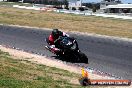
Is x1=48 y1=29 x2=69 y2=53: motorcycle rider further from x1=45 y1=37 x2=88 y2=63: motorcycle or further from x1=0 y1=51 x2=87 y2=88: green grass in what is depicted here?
x1=0 y1=51 x2=87 y2=88: green grass

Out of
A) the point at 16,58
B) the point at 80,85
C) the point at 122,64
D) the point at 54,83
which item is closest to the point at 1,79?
the point at 54,83

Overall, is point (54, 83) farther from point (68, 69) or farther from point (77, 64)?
point (77, 64)

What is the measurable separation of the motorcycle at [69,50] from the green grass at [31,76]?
8.99 ft

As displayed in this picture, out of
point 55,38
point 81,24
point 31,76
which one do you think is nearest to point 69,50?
point 55,38

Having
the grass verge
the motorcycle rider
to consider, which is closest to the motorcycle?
the motorcycle rider

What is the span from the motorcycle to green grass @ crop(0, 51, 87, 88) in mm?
2739

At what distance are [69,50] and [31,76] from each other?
5779mm

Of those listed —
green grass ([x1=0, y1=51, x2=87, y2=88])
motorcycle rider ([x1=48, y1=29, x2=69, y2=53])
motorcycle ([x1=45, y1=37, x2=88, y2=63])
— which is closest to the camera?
green grass ([x1=0, y1=51, x2=87, y2=88])

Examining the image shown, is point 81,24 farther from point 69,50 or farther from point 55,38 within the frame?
point 69,50

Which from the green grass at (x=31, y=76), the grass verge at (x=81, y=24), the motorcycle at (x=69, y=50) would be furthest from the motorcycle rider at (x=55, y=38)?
the grass verge at (x=81, y=24)

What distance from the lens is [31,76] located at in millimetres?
12602

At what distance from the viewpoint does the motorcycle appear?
18.0 metres

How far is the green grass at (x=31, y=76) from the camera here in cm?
1110

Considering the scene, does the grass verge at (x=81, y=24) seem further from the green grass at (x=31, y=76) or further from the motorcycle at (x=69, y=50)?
the green grass at (x=31, y=76)
